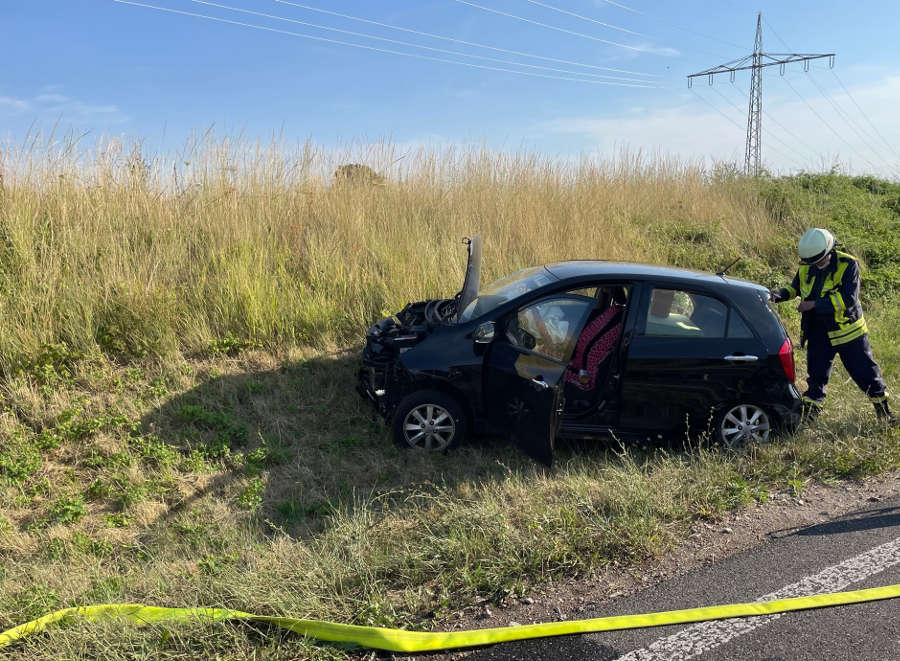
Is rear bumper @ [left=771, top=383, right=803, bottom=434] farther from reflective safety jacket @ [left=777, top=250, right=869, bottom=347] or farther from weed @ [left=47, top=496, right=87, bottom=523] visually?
weed @ [left=47, top=496, right=87, bottom=523]

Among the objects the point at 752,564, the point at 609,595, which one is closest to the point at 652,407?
the point at 752,564

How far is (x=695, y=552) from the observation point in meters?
4.33

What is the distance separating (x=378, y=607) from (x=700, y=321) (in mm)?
3689

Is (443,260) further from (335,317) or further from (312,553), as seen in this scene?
(312,553)

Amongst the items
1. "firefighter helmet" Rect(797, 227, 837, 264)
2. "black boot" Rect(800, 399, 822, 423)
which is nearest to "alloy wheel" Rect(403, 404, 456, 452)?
"black boot" Rect(800, 399, 822, 423)

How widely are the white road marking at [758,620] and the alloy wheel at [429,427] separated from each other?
2779 mm

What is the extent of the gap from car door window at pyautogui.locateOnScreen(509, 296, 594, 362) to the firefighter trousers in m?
2.22

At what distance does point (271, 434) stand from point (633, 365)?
3.36 m

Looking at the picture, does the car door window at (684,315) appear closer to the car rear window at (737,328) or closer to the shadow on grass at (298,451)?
the car rear window at (737,328)

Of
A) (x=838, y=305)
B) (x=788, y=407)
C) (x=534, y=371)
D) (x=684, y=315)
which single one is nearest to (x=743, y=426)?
(x=788, y=407)

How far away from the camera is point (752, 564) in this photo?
415cm

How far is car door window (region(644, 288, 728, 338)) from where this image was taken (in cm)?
582

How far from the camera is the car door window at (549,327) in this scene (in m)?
5.75

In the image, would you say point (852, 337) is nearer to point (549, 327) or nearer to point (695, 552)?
point (549, 327)
